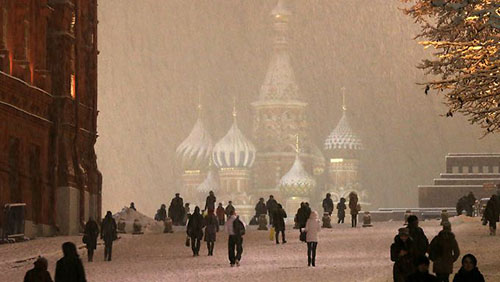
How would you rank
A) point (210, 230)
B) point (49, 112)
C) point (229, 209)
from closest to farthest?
point (210, 230)
point (229, 209)
point (49, 112)

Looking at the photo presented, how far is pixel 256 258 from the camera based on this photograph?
43.2 m

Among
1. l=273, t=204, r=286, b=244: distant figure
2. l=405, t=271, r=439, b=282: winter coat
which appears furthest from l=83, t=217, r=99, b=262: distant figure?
l=405, t=271, r=439, b=282: winter coat

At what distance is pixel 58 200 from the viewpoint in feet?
200

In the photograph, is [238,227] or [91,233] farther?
[91,233]

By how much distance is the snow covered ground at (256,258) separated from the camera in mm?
35500

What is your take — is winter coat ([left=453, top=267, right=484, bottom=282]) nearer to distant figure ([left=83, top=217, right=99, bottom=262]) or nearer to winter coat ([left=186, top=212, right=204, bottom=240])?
distant figure ([left=83, top=217, right=99, bottom=262])

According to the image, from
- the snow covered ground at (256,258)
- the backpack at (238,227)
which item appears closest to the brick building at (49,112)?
the snow covered ground at (256,258)

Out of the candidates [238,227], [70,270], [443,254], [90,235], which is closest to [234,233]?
[238,227]

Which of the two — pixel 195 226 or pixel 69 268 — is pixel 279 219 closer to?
pixel 195 226

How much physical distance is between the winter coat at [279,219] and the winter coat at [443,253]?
22807 mm

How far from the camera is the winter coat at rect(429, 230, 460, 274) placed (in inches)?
1006

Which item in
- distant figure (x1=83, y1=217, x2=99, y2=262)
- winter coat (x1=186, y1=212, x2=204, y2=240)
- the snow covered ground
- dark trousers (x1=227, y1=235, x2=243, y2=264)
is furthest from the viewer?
winter coat (x1=186, y1=212, x2=204, y2=240)

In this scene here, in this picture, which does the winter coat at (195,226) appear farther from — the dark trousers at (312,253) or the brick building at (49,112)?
the brick building at (49,112)

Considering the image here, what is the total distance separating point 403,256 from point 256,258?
19807 mm
